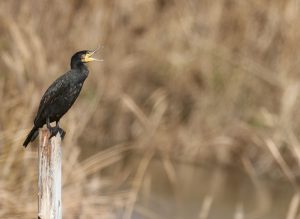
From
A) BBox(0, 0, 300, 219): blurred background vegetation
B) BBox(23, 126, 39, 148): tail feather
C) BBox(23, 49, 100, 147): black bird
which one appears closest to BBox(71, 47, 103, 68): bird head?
BBox(23, 49, 100, 147): black bird

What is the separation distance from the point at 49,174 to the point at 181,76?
469 centimetres

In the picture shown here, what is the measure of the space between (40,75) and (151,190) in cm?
140

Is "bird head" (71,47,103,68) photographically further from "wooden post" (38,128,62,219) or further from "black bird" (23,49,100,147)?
"wooden post" (38,128,62,219)

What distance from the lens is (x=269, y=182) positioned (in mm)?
9273

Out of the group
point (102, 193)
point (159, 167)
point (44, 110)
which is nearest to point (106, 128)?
point (159, 167)

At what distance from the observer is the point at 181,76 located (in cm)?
952

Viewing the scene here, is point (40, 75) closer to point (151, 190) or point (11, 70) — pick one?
point (11, 70)

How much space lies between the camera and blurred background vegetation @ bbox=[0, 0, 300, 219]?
9.02m

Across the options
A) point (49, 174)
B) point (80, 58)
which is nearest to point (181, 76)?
point (80, 58)

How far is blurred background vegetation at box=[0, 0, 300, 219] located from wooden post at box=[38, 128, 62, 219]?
3.55 metres

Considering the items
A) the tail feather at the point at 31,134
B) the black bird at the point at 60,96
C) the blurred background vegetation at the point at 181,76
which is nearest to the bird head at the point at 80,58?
the black bird at the point at 60,96

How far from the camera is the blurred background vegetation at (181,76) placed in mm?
9023

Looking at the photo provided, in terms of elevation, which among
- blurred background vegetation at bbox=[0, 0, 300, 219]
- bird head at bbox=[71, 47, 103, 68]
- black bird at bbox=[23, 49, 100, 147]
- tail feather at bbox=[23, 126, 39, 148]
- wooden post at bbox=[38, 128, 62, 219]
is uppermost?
blurred background vegetation at bbox=[0, 0, 300, 219]

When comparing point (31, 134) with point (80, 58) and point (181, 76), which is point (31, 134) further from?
point (181, 76)
